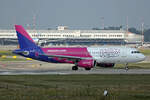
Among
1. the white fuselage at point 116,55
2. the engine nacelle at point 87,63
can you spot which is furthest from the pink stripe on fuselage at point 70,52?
the engine nacelle at point 87,63

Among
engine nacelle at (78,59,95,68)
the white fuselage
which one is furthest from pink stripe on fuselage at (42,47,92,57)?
engine nacelle at (78,59,95,68)

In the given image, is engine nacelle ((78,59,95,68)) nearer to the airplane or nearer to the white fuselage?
the airplane

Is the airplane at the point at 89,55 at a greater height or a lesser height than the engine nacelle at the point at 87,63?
greater

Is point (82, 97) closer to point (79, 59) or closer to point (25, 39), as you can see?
point (79, 59)

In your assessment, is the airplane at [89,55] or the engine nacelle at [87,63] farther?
the airplane at [89,55]

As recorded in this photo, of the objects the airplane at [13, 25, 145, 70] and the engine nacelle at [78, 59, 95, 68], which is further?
the airplane at [13, 25, 145, 70]

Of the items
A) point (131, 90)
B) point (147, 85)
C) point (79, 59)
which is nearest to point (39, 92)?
point (131, 90)

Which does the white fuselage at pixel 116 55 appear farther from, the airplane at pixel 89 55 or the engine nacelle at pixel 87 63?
the engine nacelle at pixel 87 63

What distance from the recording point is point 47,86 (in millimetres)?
40250

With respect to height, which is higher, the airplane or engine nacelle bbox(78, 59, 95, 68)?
the airplane

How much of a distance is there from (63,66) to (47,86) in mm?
32452

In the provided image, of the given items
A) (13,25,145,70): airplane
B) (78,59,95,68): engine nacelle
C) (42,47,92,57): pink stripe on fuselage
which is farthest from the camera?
(42,47,92,57): pink stripe on fuselage

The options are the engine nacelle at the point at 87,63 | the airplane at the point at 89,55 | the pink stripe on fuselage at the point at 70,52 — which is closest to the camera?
the engine nacelle at the point at 87,63

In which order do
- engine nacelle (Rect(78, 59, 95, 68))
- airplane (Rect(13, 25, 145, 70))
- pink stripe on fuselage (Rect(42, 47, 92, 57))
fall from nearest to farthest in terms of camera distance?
engine nacelle (Rect(78, 59, 95, 68)), airplane (Rect(13, 25, 145, 70)), pink stripe on fuselage (Rect(42, 47, 92, 57))
